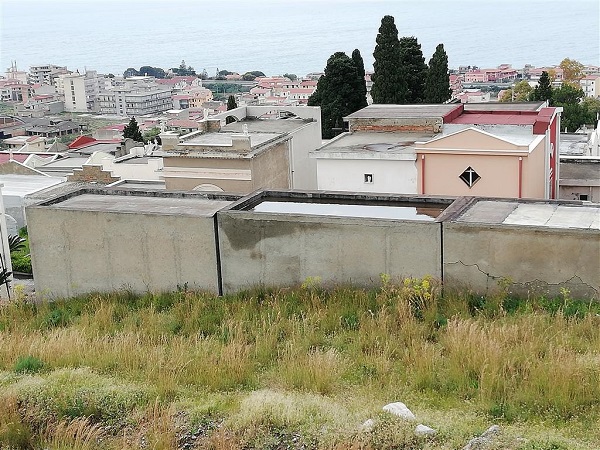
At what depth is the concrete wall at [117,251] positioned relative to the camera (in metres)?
13.0

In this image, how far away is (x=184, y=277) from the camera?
43.1 feet

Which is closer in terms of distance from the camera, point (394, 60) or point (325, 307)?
point (325, 307)

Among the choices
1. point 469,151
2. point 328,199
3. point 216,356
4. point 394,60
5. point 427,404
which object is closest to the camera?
point 427,404

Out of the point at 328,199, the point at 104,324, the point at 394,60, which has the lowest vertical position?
the point at 104,324

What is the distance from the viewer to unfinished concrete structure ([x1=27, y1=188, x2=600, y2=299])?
11070mm

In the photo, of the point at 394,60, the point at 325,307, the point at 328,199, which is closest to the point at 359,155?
the point at 328,199

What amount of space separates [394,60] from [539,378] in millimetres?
27651

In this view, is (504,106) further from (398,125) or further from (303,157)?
(303,157)

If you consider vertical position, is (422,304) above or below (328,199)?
below

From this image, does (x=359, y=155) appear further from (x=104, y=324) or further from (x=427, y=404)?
(x=427, y=404)

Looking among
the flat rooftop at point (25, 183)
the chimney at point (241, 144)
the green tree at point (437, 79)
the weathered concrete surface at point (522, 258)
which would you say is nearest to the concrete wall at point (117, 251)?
the weathered concrete surface at point (522, 258)

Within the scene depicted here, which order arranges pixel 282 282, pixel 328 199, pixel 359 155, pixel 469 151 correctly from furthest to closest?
pixel 359 155
pixel 469 151
pixel 328 199
pixel 282 282

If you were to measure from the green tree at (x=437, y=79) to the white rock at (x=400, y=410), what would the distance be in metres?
33.0

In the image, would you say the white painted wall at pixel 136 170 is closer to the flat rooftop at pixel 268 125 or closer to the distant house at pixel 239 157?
the flat rooftop at pixel 268 125
